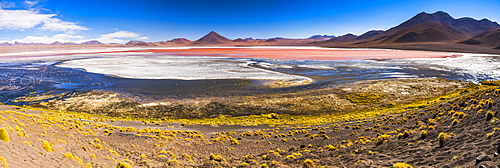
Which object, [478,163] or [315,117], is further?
[315,117]

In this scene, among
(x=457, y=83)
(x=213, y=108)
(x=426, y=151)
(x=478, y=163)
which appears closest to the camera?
(x=478, y=163)

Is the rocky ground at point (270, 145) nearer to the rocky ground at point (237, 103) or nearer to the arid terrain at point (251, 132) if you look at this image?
the arid terrain at point (251, 132)

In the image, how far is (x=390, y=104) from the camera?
72.4ft

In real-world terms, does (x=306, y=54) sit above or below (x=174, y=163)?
above

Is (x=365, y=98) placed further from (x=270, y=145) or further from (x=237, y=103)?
(x=270, y=145)

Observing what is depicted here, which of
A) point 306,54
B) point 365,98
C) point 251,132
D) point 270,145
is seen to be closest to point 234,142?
point 270,145

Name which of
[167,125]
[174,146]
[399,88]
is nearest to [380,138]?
[174,146]

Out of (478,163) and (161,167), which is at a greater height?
(478,163)

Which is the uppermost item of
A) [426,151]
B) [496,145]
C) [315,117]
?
[496,145]

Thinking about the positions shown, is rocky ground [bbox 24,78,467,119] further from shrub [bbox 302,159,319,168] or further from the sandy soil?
the sandy soil

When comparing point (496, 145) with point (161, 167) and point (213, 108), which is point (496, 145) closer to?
point (161, 167)

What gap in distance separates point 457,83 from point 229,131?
30442 mm

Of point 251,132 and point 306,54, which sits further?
point 306,54

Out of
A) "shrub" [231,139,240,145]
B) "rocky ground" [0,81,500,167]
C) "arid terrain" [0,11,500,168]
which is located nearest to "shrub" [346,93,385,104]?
"arid terrain" [0,11,500,168]
